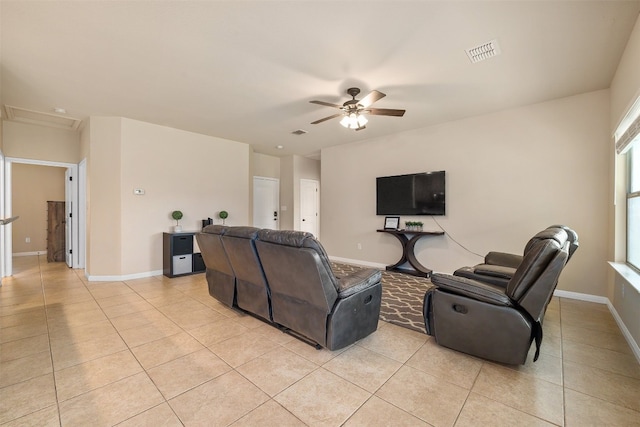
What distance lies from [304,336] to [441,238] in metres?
3.34

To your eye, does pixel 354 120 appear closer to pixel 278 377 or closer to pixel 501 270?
pixel 501 270

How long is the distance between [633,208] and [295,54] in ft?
12.7

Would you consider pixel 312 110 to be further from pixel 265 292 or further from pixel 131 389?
pixel 131 389

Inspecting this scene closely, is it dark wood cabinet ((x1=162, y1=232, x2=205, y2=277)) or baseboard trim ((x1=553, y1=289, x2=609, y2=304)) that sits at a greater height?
dark wood cabinet ((x1=162, y1=232, x2=205, y2=277))

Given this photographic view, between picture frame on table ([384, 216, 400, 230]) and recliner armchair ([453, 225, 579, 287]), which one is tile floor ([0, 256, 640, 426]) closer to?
recliner armchair ([453, 225, 579, 287])

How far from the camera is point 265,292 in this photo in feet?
8.79

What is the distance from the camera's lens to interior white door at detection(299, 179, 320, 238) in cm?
771

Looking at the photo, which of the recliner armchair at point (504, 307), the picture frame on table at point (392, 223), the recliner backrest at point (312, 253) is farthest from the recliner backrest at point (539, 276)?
the picture frame on table at point (392, 223)

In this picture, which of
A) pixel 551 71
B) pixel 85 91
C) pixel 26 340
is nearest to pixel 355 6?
pixel 551 71

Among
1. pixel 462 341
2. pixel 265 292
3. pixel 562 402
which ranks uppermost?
pixel 265 292

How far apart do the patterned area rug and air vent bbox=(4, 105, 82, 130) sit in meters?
5.36

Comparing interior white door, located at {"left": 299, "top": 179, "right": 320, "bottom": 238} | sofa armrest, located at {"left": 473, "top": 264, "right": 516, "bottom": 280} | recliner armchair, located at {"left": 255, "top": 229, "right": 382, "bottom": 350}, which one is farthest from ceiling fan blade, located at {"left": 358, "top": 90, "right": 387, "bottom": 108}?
interior white door, located at {"left": 299, "top": 179, "right": 320, "bottom": 238}

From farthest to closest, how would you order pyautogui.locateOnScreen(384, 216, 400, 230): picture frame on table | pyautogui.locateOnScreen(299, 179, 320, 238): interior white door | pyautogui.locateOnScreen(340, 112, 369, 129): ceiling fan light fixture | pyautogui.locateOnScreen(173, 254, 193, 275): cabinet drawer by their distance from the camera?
pyautogui.locateOnScreen(299, 179, 320, 238): interior white door < pyautogui.locateOnScreen(384, 216, 400, 230): picture frame on table < pyautogui.locateOnScreen(173, 254, 193, 275): cabinet drawer < pyautogui.locateOnScreen(340, 112, 369, 129): ceiling fan light fixture

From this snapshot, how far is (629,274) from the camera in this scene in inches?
100
